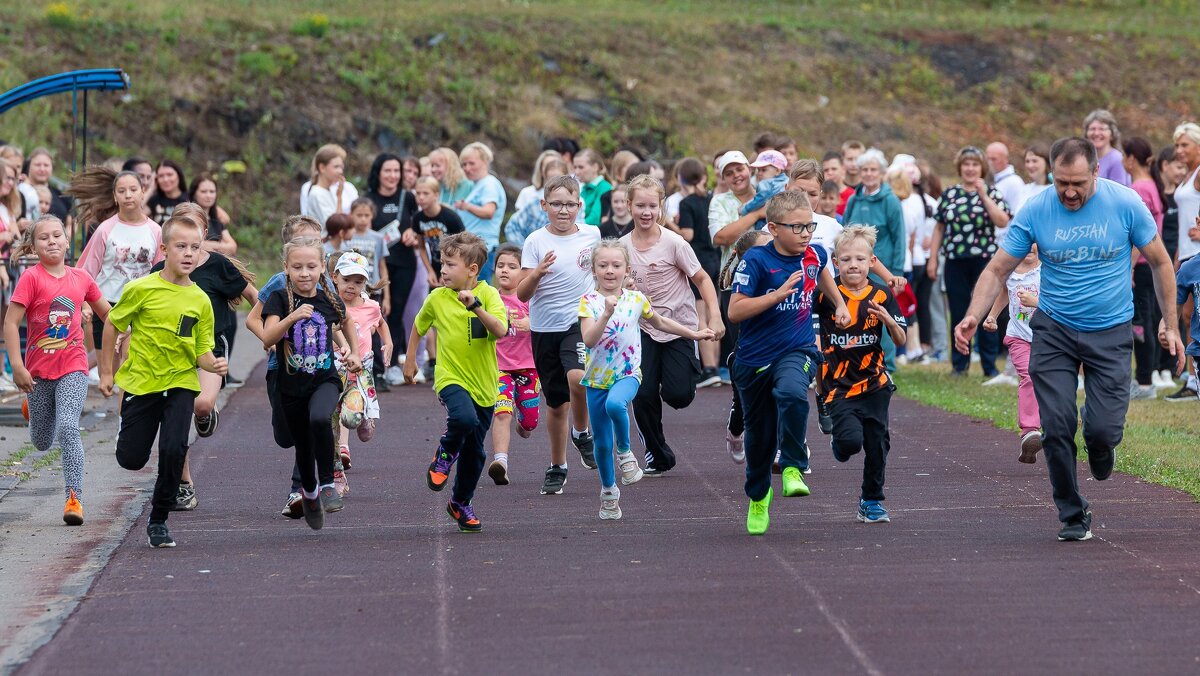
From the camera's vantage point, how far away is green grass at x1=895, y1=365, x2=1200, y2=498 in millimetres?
9820

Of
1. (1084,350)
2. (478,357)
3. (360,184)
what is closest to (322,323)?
(478,357)

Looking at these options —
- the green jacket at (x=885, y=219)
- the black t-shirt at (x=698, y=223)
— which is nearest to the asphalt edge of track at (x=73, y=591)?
the black t-shirt at (x=698, y=223)

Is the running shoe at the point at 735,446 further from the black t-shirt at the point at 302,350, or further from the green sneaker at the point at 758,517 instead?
the black t-shirt at the point at 302,350

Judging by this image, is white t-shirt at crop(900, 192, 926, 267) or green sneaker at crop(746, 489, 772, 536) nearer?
green sneaker at crop(746, 489, 772, 536)

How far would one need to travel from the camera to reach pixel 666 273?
385 inches

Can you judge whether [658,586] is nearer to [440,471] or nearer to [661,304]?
[440,471]

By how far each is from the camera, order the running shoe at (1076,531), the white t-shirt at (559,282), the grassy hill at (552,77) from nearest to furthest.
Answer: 1. the running shoe at (1076,531)
2. the white t-shirt at (559,282)
3. the grassy hill at (552,77)

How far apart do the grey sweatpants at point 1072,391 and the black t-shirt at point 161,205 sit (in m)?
9.14

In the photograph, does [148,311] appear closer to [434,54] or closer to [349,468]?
[349,468]

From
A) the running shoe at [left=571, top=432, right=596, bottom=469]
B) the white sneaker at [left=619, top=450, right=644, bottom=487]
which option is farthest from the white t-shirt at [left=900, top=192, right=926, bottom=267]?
the white sneaker at [left=619, top=450, right=644, bottom=487]

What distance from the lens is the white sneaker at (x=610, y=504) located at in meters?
8.36

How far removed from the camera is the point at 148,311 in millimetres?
8062

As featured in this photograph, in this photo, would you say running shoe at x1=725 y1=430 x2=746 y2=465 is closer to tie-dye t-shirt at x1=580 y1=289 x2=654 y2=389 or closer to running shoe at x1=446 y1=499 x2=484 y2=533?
tie-dye t-shirt at x1=580 y1=289 x2=654 y2=389

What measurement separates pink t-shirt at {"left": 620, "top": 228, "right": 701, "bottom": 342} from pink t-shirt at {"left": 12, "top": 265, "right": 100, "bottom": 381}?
3204mm
